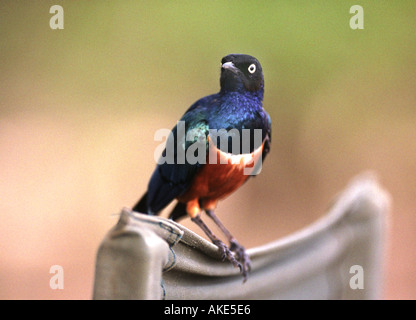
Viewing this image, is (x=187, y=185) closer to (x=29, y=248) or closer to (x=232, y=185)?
(x=232, y=185)

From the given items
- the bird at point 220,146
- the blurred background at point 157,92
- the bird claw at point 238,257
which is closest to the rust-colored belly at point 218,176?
the bird at point 220,146

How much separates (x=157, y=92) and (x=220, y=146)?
1885mm

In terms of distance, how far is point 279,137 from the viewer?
2959 millimetres

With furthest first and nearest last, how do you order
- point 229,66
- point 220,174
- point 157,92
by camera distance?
point 157,92 < point 220,174 < point 229,66

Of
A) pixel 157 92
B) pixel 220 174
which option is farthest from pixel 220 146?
pixel 157 92

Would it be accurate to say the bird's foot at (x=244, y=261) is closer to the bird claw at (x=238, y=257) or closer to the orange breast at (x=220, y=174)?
the bird claw at (x=238, y=257)

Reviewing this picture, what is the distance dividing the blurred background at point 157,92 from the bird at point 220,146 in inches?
47.5

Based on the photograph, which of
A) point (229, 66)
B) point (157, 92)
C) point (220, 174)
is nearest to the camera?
point (229, 66)

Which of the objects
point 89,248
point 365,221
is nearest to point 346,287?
point 365,221

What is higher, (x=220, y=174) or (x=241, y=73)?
(x=241, y=73)

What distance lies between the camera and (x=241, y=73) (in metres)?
0.92

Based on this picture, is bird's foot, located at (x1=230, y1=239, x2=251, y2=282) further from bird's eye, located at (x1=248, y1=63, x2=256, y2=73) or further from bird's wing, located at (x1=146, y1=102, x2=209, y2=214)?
bird's eye, located at (x1=248, y1=63, x2=256, y2=73)

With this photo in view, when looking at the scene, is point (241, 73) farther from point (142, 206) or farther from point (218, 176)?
point (142, 206)

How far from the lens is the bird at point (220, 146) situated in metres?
0.92
